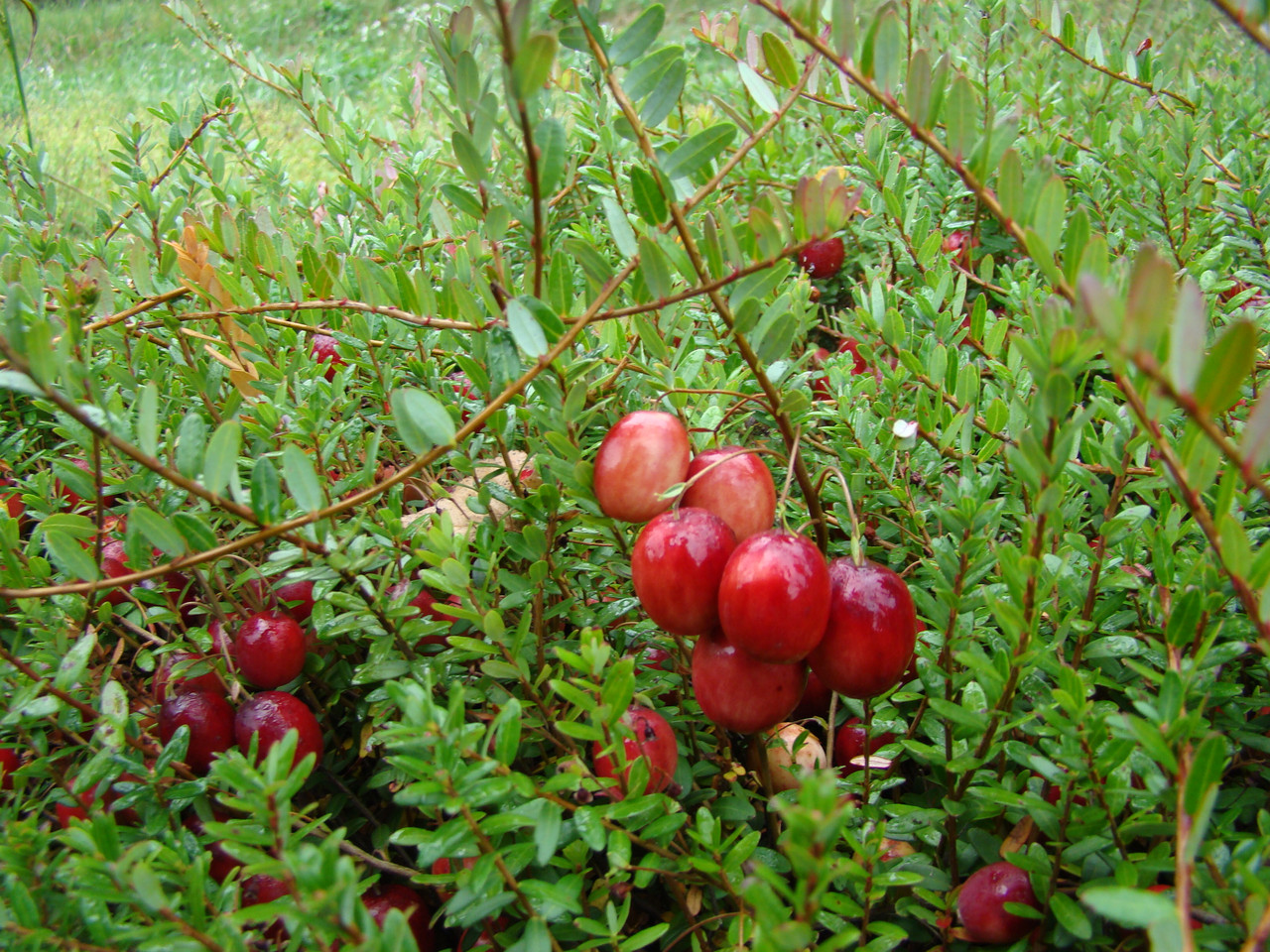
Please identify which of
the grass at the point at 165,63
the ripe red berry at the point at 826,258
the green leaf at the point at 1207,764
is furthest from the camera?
the grass at the point at 165,63

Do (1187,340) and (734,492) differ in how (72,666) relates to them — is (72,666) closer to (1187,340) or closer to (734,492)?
(734,492)

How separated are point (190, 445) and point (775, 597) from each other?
18.1 inches

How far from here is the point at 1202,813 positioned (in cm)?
44

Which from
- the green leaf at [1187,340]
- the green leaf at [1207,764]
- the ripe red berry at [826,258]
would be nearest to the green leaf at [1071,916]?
the green leaf at [1207,764]

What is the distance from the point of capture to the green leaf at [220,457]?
2.13 feet

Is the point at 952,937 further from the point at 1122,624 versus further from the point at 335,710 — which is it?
the point at 335,710

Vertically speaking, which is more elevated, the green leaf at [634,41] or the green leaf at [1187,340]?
the green leaf at [634,41]

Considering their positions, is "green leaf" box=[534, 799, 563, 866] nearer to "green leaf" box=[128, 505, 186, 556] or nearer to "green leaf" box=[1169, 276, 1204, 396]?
"green leaf" box=[128, 505, 186, 556]

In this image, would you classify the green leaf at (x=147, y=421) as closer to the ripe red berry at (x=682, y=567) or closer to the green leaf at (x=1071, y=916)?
the ripe red berry at (x=682, y=567)

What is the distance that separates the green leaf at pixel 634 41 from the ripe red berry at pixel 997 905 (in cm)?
73

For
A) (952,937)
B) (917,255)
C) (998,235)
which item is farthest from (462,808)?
(998,235)

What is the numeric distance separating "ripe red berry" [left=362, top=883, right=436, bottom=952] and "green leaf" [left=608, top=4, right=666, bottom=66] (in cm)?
75

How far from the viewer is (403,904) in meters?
0.77

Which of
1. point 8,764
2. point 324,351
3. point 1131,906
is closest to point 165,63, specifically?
point 324,351
